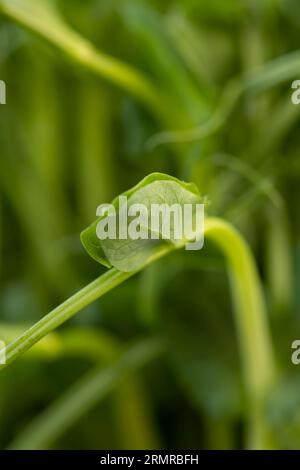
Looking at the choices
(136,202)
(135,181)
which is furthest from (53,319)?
(135,181)

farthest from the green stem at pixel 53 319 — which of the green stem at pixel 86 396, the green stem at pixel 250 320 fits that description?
the green stem at pixel 86 396

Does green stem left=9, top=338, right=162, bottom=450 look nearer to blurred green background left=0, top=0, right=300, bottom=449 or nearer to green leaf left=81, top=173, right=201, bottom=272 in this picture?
blurred green background left=0, top=0, right=300, bottom=449

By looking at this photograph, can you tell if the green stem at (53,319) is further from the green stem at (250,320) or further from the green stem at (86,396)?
the green stem at (86,396)

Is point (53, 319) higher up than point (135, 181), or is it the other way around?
point (135, 181)

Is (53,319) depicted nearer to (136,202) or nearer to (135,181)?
(136,202)

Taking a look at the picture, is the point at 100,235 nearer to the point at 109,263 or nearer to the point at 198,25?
the point at 109,263
